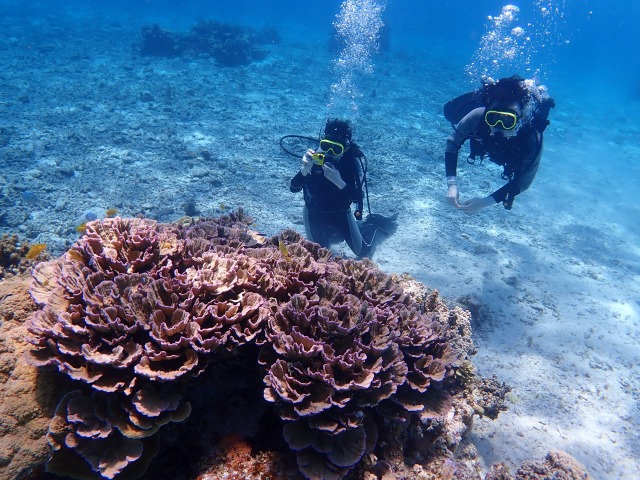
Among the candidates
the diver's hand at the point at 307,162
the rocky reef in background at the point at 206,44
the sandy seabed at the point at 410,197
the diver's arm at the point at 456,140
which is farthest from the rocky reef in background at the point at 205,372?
the rocky reef in background at the point at 206,44

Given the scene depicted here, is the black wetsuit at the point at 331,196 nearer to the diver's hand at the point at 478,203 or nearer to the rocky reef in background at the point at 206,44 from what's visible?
the diver's hand at the point at 478,203

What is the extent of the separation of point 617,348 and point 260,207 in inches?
339

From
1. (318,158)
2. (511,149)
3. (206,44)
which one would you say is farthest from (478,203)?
(206,44)

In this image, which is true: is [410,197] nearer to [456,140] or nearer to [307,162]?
[456,140]

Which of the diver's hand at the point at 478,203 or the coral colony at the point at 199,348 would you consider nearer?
the coral colony at the point at 199,348

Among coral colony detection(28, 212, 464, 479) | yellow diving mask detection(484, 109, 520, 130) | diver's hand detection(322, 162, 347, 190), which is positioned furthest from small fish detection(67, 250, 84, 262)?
yellow diving mask detection(484, 109, 520, 130)

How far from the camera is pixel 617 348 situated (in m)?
7.23

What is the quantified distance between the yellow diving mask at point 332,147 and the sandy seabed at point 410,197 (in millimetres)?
2894

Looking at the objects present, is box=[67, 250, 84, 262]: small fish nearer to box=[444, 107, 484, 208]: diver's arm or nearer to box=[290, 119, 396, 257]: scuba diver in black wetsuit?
box=[290, 119, 396, 257]: scuba diver in black wetsuit

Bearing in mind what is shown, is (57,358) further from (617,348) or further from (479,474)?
(617,348)

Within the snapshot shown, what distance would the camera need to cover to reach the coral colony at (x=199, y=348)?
2.36 m

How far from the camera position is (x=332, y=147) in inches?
249

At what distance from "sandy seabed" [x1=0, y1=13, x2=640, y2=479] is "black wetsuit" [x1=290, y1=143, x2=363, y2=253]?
1194 mm

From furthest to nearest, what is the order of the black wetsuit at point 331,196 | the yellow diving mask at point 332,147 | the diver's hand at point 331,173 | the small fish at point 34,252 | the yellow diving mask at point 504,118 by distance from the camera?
the black wetsuit at point 331,196, the diver's hand at point 331,173, the yellow diving mask at point 332,147, the yellow diving mask at point 504,118, the small fish at point 34,252
